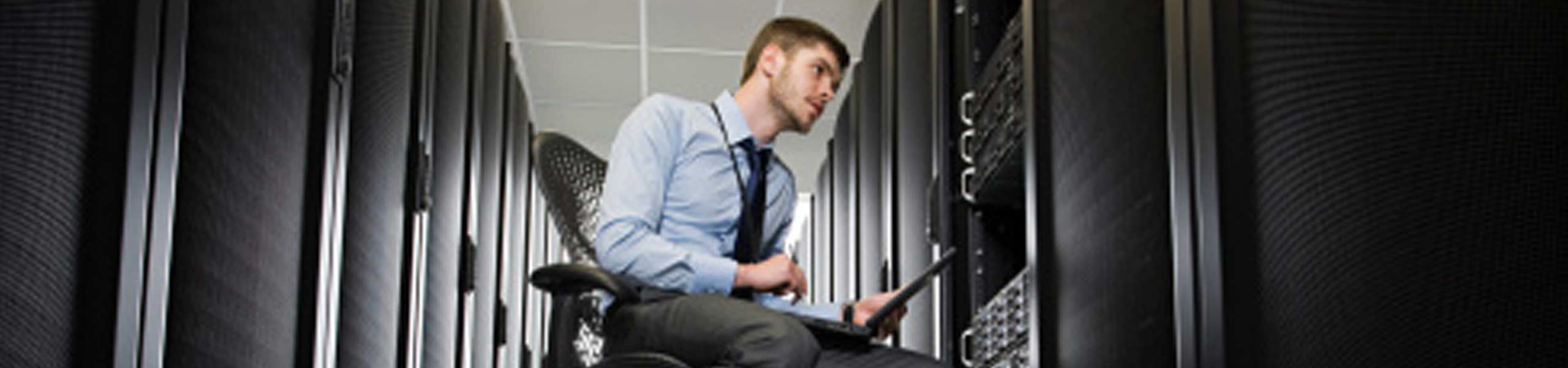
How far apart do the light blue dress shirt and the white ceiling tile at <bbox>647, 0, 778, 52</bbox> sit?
2986mm

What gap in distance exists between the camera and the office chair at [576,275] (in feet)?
6.82

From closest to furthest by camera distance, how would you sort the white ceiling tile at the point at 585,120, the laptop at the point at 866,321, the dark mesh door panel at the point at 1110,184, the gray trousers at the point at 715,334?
the dark mesh door panel at the point at 1110,184
the gray trousers at the point at 715,334
the laptop at the point at 866,321
the white ceiling tile at the point at 585,120

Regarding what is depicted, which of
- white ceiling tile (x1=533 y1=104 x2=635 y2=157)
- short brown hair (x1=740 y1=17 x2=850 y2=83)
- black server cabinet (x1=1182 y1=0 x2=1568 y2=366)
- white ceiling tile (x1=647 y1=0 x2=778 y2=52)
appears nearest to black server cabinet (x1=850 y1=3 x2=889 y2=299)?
short brown hair (x1=740 y1=17 x2=850 y2=83)

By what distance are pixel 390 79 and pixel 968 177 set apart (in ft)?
3.04

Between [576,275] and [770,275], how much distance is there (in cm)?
28

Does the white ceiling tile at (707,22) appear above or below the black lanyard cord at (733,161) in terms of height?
above

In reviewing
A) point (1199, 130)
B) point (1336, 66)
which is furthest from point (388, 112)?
point (1336, 66)

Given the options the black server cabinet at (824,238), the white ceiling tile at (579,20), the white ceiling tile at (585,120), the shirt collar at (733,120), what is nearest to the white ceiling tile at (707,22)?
the white ceiling tile at (579,20)

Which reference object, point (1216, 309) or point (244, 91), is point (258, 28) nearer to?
point (244, 91)

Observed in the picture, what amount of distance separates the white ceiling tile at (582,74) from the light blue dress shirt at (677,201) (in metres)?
3.65

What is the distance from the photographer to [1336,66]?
1054 mm

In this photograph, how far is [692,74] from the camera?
627cm

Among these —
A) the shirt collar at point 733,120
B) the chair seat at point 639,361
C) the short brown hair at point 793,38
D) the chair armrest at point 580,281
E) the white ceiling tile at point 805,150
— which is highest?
the white ceiling tile at point 805,150

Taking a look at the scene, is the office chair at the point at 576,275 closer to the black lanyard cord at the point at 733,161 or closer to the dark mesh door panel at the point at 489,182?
the black lanyard cord at the point at 733,161
